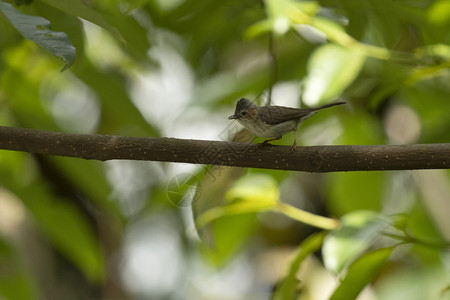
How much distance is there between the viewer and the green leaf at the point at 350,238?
1258 millimetres

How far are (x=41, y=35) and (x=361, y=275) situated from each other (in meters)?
0.82

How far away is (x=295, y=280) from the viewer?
1.38m

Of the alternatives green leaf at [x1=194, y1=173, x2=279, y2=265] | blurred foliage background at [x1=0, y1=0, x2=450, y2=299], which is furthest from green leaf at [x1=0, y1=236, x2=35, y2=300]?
green leaf at [x1=194, y1=173, x2=279, y2=265]

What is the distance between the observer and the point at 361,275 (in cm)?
119

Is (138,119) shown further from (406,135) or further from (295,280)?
(406,135)

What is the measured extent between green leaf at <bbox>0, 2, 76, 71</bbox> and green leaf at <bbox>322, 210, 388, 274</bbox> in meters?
0.75

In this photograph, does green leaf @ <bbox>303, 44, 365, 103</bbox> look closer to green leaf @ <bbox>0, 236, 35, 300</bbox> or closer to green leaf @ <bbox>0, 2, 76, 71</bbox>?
green leaf @ <bbox>0, 2, 76, 71</bbox>

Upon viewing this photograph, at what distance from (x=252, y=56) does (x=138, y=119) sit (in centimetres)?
188

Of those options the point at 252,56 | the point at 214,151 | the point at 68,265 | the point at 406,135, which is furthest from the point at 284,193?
the point at 214,151

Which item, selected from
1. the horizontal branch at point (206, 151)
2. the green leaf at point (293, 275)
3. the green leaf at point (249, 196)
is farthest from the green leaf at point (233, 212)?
the horizontal branch at point (206, 151)

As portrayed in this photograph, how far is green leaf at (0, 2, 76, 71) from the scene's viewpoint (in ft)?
3.00

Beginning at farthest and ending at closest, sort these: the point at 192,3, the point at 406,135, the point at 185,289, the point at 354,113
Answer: the point at 185,289, the point at 406,135, the point at 354,113, the point at 192,3

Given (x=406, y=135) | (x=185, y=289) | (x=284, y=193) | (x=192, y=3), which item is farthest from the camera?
(x=185, y=289)

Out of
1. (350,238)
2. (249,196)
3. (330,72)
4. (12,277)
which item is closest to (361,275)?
(350,238)
